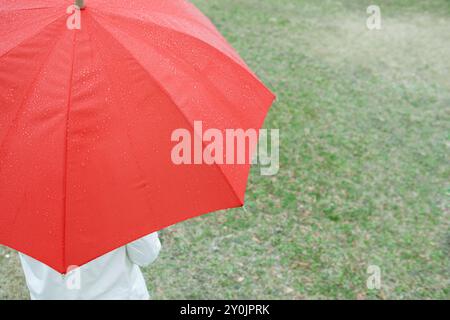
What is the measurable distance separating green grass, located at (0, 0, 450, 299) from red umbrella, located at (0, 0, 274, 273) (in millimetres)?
1810

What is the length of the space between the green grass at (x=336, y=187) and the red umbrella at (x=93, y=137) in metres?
1.81

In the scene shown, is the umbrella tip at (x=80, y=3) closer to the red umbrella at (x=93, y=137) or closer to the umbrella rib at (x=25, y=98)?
the red umbrella at (x=93, y=137)

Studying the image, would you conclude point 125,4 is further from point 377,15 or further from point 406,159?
point 377,15

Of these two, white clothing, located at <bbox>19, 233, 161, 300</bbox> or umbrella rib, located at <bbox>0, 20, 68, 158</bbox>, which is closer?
umbrella rib, located at <bbox>0, 20, 68, 158</bbox>

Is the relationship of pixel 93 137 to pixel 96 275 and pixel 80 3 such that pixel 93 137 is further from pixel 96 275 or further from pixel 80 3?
pixel 96 275

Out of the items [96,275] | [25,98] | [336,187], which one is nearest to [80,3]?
[25,98]

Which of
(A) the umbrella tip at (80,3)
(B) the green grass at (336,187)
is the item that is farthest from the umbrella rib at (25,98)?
(B) the green grass at (336,187)

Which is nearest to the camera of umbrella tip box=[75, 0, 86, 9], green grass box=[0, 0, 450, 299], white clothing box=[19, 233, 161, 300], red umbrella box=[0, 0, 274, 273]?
red umbrella box=[0, 0, 274, 273]

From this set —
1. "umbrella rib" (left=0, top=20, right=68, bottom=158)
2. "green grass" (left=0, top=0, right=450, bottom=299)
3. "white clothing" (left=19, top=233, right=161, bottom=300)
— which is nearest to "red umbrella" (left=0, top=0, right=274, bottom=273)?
"umbrella rib" (left=0, top=20, right=68, bottom=158)

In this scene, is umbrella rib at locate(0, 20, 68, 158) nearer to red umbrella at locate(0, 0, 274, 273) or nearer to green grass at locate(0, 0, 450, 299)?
red umbrella at locate(0, 0, 274, 273)

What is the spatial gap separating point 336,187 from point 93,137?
2.90 meters

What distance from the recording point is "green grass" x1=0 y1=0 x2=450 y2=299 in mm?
3615
